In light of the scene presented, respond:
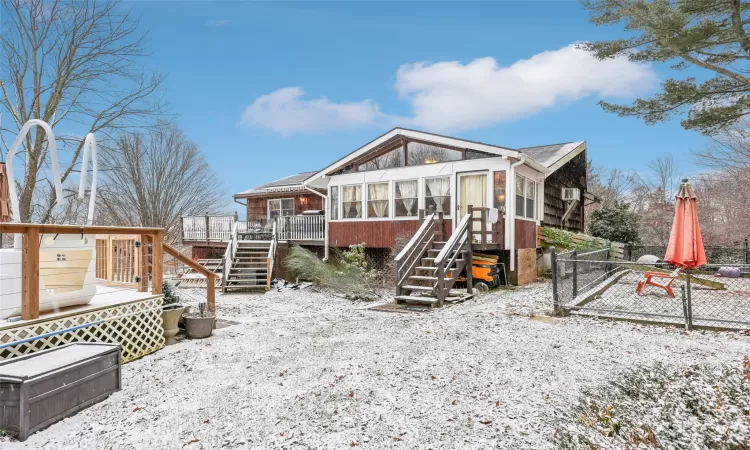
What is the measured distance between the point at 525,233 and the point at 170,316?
9.61 metres

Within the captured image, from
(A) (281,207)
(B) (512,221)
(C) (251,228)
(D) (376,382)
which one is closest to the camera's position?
(D) (376,382)

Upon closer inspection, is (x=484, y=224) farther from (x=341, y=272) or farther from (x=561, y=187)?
(x=561, y=187)

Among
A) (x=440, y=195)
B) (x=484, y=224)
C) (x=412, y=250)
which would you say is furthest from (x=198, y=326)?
A: (x=440, y=195)

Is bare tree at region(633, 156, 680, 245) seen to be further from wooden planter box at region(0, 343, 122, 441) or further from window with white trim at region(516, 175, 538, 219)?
wooden planter box at region(0, 343, 122, 441)

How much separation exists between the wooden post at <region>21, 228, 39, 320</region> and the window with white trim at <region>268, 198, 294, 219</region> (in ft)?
45.0

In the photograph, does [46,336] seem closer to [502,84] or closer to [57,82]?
[57,82]

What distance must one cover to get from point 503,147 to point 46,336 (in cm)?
984

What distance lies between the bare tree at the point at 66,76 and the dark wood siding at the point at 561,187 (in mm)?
13944

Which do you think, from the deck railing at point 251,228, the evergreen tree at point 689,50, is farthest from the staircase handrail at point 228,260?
the evergreen tree at point 689,50

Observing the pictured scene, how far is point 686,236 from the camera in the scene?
6.14 metres

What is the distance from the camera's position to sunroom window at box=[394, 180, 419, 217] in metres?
11.9

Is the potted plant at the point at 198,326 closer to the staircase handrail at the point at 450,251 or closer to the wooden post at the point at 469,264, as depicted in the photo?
the staircase handrail at the point at 450,251

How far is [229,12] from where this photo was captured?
12281 millimetres

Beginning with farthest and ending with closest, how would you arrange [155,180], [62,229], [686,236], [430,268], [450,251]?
[155,180] → [450,251] → [430,268] → [686,236] → [62,229]
